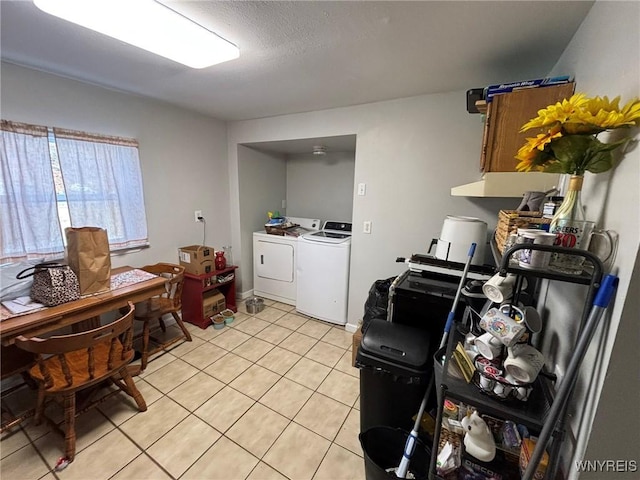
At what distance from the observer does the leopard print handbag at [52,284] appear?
166cm

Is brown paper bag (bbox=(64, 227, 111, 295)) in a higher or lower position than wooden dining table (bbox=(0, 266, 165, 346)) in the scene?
higher

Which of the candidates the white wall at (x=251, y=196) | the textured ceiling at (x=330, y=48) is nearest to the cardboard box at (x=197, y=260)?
the white wall at (x=251, y=196)

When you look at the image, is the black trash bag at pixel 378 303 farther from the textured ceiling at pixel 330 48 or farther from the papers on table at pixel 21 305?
the papers on table at pixel 21 305

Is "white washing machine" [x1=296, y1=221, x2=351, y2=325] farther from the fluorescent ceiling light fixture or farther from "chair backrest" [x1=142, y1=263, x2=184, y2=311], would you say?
the fluorescent ceiling light fixture

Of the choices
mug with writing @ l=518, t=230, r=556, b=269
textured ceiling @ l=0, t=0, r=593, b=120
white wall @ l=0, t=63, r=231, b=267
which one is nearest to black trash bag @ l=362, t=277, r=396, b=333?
mug with writing @ l=518, t=230, r=556, b=269

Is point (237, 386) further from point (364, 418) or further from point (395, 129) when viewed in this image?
point (395, 129)

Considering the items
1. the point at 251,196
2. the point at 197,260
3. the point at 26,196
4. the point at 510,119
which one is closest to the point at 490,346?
the point at 510,119

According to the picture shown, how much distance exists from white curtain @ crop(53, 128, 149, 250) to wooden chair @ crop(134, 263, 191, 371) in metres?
0.36

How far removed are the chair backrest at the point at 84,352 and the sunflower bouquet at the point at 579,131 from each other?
6.96 feet

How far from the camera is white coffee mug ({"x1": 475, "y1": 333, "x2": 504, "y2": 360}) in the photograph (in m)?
0.80

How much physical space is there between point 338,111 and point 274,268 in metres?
1.98

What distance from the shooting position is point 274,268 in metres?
3.40

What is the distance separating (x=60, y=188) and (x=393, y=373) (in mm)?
2675

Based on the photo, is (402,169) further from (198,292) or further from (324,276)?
(198,292)
